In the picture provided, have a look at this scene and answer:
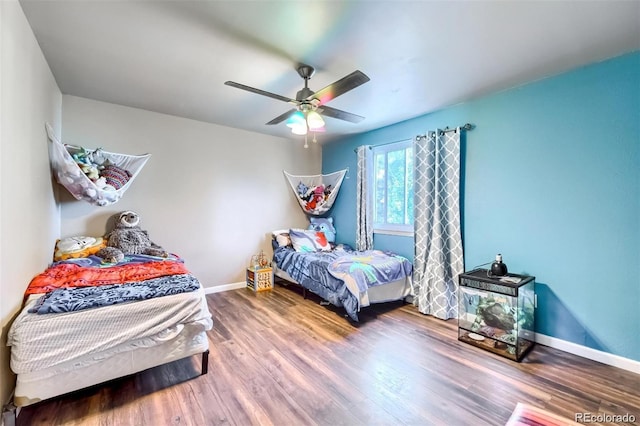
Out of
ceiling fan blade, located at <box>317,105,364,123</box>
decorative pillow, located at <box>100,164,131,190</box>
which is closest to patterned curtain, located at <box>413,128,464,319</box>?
ceiling fan blade, located at <box>317,105,364,123</box>

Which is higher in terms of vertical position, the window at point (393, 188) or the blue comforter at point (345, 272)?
the window at point (393, 188)

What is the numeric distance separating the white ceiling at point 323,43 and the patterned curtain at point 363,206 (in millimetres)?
1264

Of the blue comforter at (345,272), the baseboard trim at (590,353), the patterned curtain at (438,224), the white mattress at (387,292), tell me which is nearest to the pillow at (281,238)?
the blue comforter at (345,272)

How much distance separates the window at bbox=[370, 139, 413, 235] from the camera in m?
3.68

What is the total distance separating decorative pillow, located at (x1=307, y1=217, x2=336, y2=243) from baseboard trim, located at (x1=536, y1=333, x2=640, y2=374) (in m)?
2.87

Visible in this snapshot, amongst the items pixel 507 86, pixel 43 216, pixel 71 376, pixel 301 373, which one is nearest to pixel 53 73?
pixel 43 216

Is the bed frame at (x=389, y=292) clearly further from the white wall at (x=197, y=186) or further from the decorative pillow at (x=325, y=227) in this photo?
the white wall at (x=197, y=186)

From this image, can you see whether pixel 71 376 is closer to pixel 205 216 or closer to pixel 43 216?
pixel 43 216

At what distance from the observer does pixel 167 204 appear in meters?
3.55

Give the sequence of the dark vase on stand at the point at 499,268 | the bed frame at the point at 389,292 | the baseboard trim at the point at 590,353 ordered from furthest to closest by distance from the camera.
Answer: the bed frame at the point at 389,292 → the dark vase on stand at the point at 499,268 → the baseboard trim at the point at 590,353

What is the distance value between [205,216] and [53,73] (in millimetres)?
2079

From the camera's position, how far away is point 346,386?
190cm

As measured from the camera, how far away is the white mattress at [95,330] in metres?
1.45

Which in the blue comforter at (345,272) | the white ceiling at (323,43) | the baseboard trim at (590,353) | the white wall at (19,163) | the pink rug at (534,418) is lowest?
the pink rug at (534,418)
